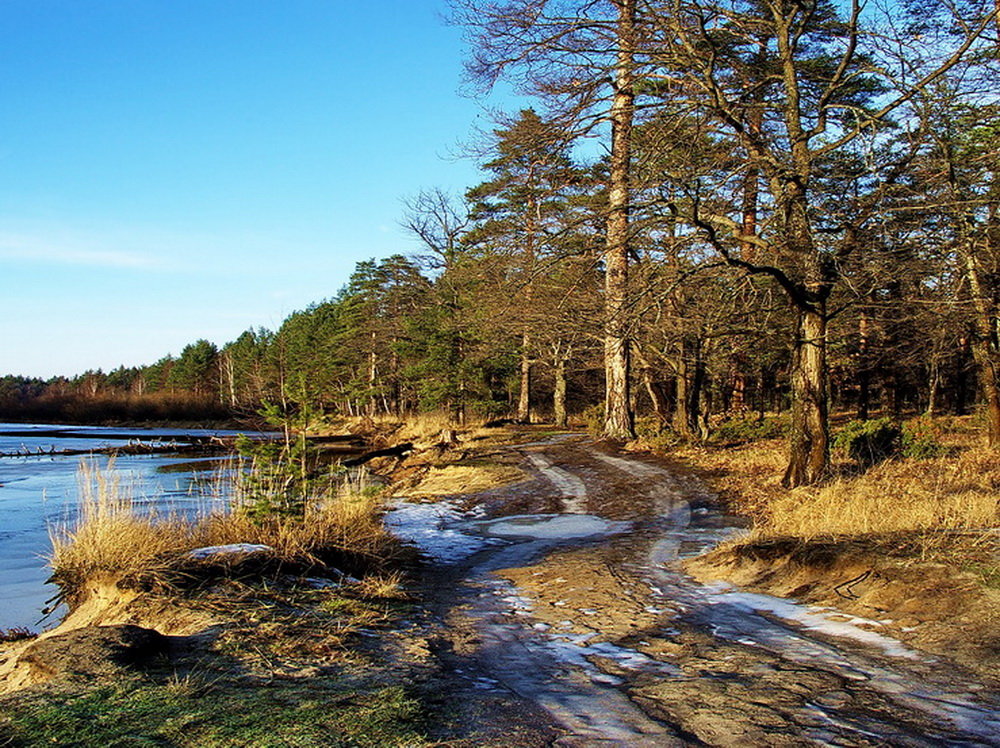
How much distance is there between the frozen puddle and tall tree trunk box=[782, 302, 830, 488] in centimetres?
320

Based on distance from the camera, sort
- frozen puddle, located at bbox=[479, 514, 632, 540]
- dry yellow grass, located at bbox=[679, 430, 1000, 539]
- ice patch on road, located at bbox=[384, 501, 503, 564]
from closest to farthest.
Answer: dry yellow grass, located at bbox=[679, 430, 1000, 539]
ice patch on road, located at bbox=[384, 501, 503, 564]
frozen puddle, located at bbox=[479, 514, 632, 540]

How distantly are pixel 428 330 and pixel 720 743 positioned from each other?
1419 inches

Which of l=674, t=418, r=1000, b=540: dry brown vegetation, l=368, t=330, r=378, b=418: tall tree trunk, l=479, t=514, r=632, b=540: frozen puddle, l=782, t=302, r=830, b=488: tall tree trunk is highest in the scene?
l=368, t=330, r=378, b=418: tall tree trunk

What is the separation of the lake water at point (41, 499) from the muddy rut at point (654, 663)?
3646 millimetres

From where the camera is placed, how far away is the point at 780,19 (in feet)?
38.3

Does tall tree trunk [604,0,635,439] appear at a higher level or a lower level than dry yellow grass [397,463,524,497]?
higher

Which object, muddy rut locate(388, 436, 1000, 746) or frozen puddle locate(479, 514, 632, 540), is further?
frozen puddle locate(479, 514, 632, 540)

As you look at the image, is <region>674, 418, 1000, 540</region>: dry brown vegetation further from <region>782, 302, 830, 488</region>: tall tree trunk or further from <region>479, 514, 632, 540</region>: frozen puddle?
<region>479, 514, 632, 540</region>: frozen puddle

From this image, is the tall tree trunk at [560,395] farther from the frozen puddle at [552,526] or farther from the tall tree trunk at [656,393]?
the frozen puddle at [552,526]

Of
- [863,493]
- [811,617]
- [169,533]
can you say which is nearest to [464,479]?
[863,493]

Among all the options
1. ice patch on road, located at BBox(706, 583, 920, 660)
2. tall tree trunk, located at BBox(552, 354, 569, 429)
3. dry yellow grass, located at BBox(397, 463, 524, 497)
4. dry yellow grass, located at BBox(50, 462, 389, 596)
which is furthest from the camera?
tall tree trunk, located at BBox(552, 354, 569, 429)

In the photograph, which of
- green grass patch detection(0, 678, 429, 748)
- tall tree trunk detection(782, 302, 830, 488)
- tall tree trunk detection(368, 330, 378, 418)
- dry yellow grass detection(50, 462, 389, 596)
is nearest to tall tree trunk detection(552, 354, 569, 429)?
tall tree trunk detection(368, 330, 378, 418)

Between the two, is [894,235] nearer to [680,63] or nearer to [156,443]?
[680,63]

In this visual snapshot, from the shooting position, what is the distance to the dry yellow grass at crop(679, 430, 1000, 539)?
7.35 metres
